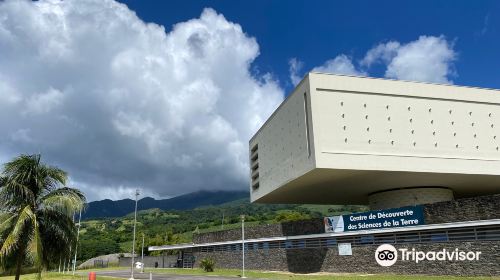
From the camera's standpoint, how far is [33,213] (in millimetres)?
16562

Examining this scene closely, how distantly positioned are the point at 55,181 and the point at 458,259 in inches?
947

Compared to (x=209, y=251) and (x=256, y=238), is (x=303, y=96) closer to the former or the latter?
(x=256, y=238)

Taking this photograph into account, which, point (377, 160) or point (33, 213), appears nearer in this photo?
point (33, 213)

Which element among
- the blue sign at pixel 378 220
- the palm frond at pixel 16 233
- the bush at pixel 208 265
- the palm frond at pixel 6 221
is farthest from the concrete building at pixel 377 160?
the palm frond at pixel 6 221

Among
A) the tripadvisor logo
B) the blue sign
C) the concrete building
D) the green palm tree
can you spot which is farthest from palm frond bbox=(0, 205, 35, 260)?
the blue sign

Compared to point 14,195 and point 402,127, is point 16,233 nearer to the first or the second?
point 14,195

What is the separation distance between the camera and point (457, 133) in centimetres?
3994

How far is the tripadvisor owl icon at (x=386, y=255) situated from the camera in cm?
3206

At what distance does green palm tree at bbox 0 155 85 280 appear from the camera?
53.1 ft

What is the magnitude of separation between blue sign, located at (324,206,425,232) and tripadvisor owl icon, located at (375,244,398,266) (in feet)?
5.05

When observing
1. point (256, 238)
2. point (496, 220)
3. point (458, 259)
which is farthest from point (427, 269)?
point (256, 238)

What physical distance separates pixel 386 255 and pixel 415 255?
8.10ft

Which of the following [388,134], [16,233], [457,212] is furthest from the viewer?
[388,134]

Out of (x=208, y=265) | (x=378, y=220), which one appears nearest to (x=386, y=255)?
(x=378, y=220)
